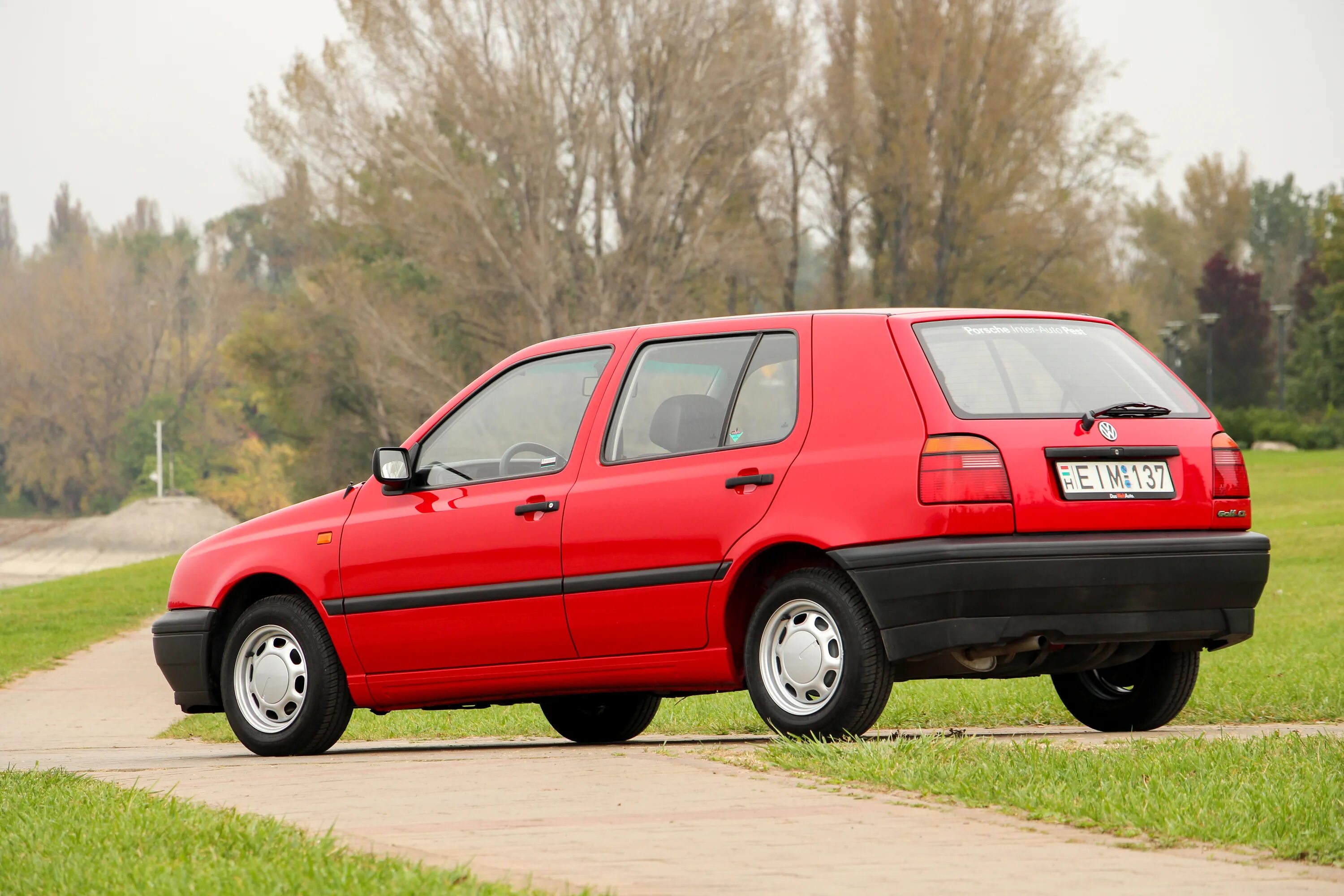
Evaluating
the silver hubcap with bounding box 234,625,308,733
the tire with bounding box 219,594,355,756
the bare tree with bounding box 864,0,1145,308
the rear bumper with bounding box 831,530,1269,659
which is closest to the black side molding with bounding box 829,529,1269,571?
the rear bumper with bounding box 831,530,1269,659

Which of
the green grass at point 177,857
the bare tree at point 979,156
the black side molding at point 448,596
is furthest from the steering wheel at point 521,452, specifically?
A: the bare tree at point 979,156

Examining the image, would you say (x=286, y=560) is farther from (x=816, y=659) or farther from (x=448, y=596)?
(x=816, y=659)

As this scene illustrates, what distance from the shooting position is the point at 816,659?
22.5 ft

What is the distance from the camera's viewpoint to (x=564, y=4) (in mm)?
35688

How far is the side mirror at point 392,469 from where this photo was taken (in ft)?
26.6

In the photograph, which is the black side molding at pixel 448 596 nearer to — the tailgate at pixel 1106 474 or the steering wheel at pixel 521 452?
the steering wheel at pixel 521 452

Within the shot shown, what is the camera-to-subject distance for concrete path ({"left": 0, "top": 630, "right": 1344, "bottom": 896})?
4.42 metres

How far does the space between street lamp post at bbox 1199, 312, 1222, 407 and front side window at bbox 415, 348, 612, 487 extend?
6499 centimetres

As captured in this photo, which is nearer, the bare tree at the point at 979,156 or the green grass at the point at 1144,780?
the green grass at the point at 1144,780

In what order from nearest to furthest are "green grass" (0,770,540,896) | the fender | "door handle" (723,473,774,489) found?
"green grass" (0,770,540,896) < "door handle" (723,473,774,489) < the fender

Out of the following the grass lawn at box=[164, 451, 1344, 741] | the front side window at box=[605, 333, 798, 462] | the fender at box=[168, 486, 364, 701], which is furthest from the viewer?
the grass lawn at box=[164, 451, 1344, 741]

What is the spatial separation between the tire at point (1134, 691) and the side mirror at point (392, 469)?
305 centimetres

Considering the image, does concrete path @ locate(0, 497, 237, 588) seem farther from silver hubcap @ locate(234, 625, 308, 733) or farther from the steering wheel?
the steering wheel

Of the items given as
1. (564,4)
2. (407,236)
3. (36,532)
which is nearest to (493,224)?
(407,236)
